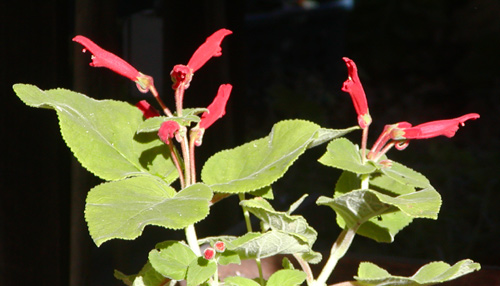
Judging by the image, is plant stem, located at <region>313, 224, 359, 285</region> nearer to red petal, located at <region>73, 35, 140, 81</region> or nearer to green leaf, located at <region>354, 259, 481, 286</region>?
green leaf, located at <region>354, 259, 481, 286</region>

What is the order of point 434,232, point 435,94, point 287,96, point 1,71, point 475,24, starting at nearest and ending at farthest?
point 1,71 < point 434,232 < point 287,96 < point 475,24 < point 435,94

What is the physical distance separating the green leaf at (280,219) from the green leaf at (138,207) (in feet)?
0.21

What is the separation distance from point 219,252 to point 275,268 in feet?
1.24

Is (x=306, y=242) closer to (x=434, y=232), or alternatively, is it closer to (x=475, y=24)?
(x=434, y=232)

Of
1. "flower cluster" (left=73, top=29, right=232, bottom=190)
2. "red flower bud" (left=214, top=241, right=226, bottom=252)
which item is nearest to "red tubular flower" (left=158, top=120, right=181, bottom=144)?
"flower cluster" (left=73, top=29, right=232, bottom=190)

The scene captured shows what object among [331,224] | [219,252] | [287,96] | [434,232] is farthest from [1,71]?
[287,96]

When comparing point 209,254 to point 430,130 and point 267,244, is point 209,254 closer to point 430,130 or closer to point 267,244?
point 267,244

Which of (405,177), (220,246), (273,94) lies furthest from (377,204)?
(273,94)

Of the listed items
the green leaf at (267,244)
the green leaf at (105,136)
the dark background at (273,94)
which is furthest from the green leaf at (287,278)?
the dark background at (273,94)

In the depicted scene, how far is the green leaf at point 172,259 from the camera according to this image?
1.91 ft

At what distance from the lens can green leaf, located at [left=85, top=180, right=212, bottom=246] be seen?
0.50 meters

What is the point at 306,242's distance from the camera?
59 centimetres

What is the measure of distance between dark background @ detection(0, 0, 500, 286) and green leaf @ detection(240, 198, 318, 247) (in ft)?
1.41

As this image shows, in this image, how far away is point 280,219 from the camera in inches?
24.7
